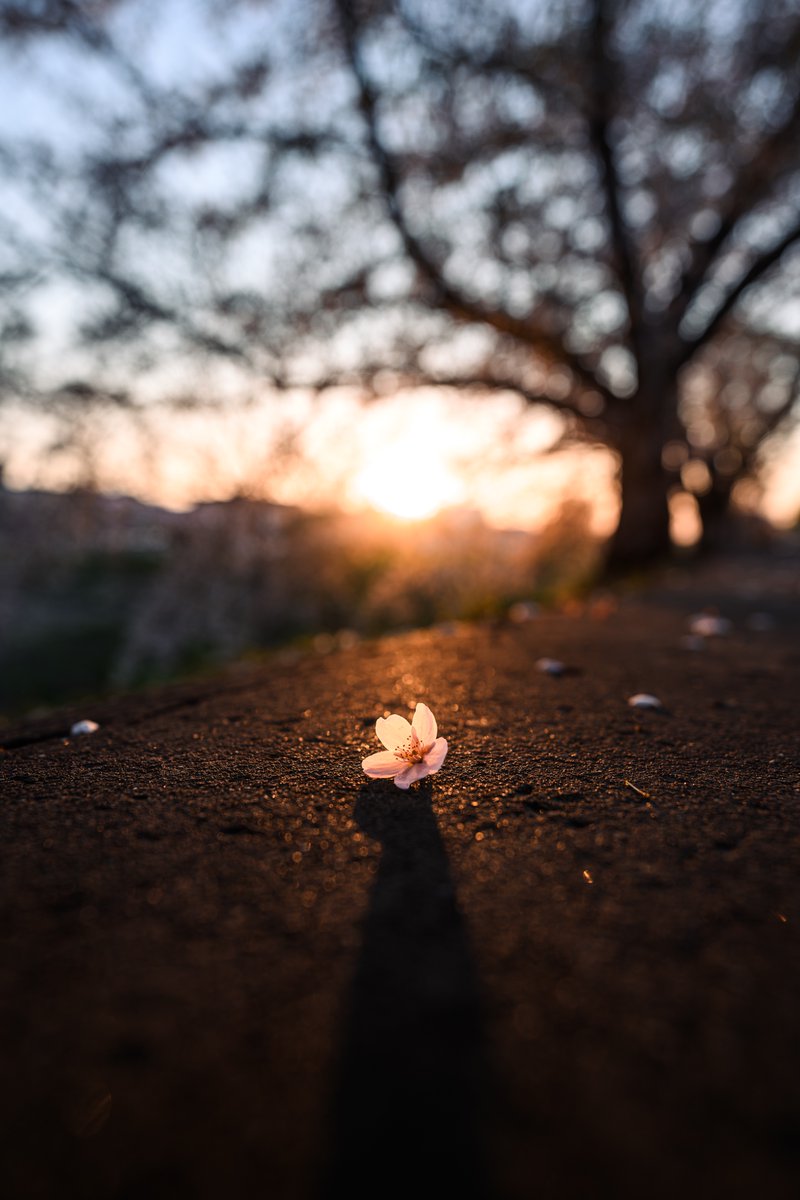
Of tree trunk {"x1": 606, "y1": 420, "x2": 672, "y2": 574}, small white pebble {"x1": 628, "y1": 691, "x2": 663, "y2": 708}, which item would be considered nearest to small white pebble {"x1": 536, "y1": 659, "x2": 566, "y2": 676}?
small white pebble {"x1": 628, "y1": 691, "x2": 663, "y2": 708}

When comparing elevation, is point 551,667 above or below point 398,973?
below

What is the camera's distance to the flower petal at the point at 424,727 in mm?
1368

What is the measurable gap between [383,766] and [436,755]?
0.12 meters

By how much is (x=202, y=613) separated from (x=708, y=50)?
33.4 ft

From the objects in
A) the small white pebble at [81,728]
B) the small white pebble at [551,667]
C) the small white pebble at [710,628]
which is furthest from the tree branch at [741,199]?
the small white pebble at [81,728]

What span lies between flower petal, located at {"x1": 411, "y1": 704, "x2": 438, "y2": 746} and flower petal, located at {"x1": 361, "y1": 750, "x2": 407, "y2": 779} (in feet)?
0.22

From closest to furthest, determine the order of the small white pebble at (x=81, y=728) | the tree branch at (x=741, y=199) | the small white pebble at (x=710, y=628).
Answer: the small white pebble at (x=81, y=728) < the small white pebble at (x=710, y=628) < the tree branch at (x=741, y=199)

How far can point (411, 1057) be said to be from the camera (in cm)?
65

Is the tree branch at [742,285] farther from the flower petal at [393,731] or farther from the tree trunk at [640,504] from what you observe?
the flower petal at [393,731]

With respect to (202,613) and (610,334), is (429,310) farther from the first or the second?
(202,613)

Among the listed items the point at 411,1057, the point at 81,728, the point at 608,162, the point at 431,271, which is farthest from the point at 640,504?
the point at 411,1057

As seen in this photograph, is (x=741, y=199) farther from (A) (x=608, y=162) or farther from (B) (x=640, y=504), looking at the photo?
(B) (x=640, y=504)

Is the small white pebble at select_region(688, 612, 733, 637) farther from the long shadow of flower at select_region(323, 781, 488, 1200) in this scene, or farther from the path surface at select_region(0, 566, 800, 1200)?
the long shadow of flower at select_region(323, 781, 488, 1200)

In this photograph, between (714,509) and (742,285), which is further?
(714,509)
